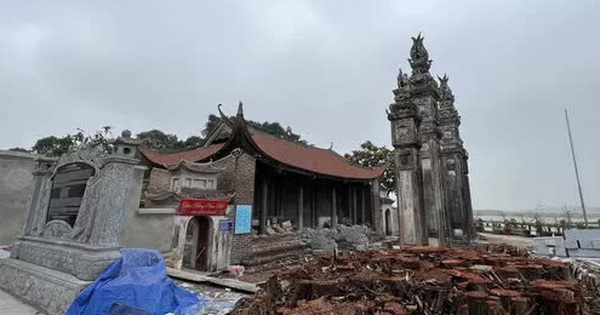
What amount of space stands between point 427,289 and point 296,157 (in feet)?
50.9

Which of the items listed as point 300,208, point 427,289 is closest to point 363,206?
point 300,208

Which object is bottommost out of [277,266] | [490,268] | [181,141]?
[277,266]

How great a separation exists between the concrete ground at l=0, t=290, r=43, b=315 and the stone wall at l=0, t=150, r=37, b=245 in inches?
232

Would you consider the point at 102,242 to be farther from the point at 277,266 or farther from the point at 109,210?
the point at 277,266

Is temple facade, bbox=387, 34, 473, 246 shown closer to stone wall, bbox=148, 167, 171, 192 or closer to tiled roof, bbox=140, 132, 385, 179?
tiled roof, bbox=140, 132, 385, 179

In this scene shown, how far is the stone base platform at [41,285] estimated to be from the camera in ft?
13.5

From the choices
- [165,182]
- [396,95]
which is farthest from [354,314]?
[165,182]

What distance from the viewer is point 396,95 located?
6.30 meters

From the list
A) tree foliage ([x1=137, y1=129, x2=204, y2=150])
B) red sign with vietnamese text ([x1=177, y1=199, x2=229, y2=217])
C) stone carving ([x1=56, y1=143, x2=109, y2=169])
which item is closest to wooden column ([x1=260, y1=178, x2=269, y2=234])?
red sign with vietnamese text ([x1=177, y1=199, x2=229, y2=217])

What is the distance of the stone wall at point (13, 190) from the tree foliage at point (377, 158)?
70.7ft

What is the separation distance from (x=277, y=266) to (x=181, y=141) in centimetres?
2791

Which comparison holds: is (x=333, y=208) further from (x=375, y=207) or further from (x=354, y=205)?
(x=375, y=207)

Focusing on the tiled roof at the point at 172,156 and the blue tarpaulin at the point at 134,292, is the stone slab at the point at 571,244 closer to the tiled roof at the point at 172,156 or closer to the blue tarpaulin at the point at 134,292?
the blue tarpaulin at the point at 134,292

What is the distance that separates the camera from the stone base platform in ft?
13.5
